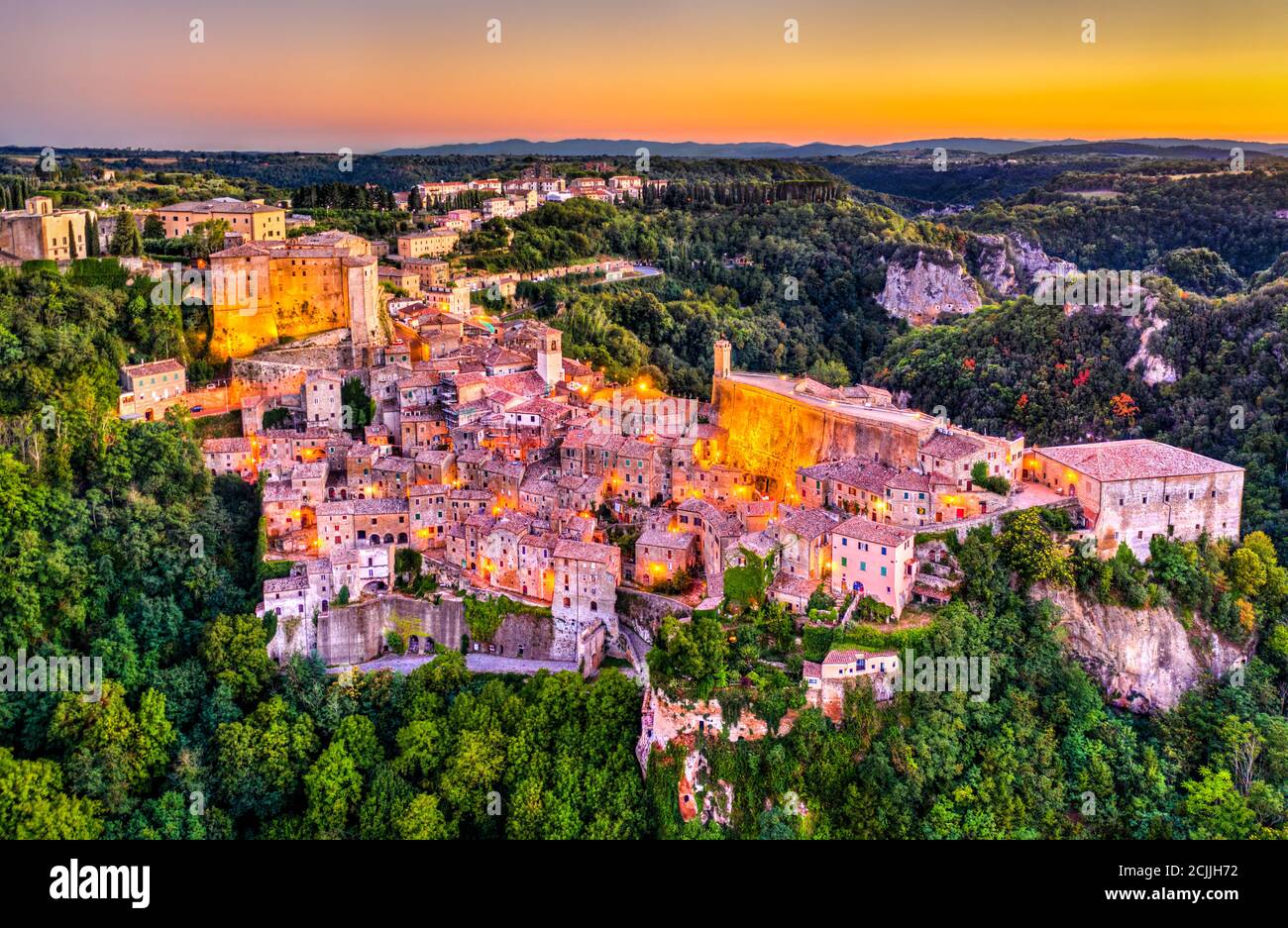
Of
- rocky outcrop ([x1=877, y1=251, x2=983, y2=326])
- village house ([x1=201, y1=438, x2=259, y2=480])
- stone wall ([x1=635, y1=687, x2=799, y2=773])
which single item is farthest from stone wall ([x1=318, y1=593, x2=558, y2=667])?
rocky outcrop ([x1=877, y1=251, x2=983, y2=326])

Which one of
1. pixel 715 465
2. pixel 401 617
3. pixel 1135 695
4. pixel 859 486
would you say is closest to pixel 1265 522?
pixel 1135 695

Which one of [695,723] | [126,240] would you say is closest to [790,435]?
[695,723]

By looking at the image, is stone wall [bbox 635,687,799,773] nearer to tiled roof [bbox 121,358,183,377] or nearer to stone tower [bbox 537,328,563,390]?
stone tower [bbox 537,328,563,390]

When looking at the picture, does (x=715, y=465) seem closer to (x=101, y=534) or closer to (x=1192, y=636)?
(x=1192, y=636)

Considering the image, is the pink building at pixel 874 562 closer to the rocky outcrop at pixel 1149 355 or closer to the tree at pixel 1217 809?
the tree at pixel 1217 809

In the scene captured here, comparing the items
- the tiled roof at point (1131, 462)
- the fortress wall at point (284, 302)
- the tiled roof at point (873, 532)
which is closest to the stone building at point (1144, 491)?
the tiled roof at point (1131, 462)

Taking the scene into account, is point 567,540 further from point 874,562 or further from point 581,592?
point 874,562
